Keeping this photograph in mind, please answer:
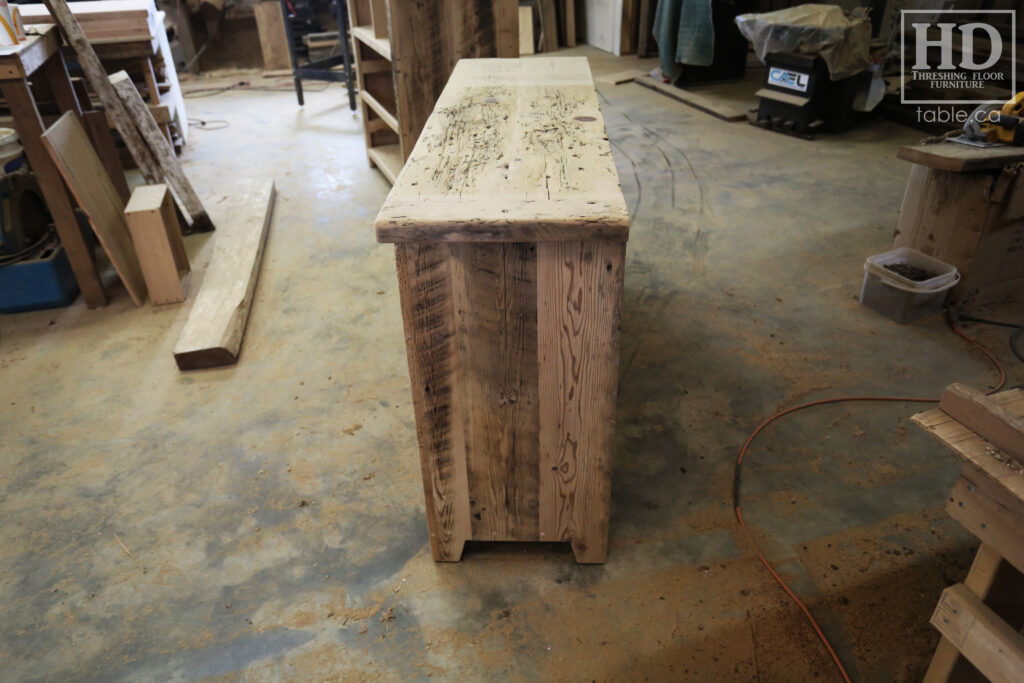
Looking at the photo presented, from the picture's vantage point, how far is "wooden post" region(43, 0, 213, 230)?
2932 millimetres

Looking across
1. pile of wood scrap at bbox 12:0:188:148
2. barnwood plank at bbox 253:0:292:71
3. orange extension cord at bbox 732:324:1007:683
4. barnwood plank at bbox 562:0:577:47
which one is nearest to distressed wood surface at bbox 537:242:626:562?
orange extension cord at bbox 732:324:1007:683

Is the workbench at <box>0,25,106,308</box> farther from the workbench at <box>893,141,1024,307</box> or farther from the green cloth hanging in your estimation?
the green cloth hanging

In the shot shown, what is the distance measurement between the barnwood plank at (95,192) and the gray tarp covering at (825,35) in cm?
404

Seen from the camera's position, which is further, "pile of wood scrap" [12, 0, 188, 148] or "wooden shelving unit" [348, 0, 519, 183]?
"pile of wood scrap" [12, 0, 188, 148]

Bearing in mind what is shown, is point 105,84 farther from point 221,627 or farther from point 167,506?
point 221,627

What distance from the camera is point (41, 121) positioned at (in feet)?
8.45

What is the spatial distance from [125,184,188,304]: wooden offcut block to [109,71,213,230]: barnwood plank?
0.50 meters

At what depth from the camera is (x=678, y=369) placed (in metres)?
2.41

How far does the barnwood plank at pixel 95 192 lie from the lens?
259 cm

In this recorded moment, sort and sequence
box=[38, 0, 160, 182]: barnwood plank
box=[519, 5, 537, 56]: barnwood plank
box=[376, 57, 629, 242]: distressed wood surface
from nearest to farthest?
box=[376, 57, 629, 242]: distressed wood surface
box=[38, 0, 160, 182]: barnwood plank
box=[519, 5, 537, 56]: barnwood plank

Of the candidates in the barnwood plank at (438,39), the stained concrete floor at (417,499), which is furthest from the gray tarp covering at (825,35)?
the barnwood plank at (438,39)

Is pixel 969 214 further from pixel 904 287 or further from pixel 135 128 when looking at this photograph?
pixel 135 128

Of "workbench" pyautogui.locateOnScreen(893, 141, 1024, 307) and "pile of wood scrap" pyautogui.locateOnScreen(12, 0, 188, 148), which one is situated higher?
"pile of wood scrap" pyautogui.locateOnScreen(12, 0, 188, 148)

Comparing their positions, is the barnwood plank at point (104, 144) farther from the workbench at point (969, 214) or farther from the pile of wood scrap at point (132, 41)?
the workbench at point (969, 214)
